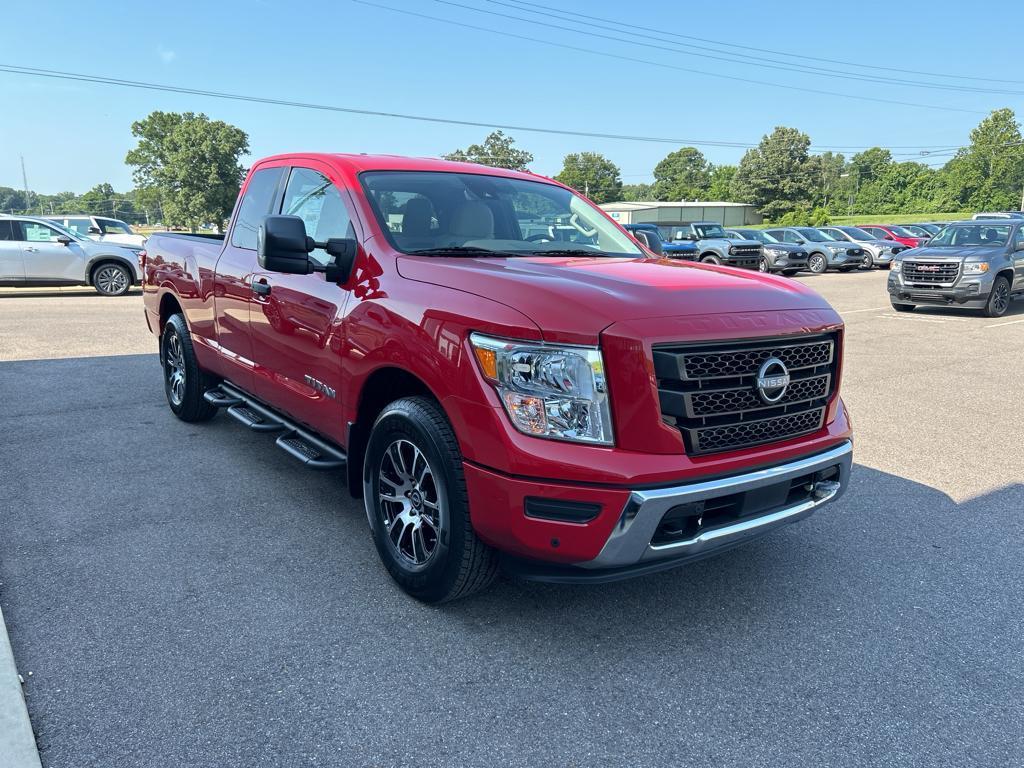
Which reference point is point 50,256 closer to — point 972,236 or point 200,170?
point 972,236

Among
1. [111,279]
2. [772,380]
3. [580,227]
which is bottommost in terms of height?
[111,279]

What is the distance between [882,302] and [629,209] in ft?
262

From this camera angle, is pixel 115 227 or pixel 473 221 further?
pixel 115 227

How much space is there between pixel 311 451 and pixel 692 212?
103 metres

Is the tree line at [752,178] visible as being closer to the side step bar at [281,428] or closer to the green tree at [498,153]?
the green tree at [498,153]

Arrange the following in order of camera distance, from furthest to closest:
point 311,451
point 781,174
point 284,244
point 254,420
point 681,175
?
1. point 681,175
2. point 781,174
3. point 254,420
4. point 311,451
5. point 284,244

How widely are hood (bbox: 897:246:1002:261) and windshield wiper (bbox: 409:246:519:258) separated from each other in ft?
43.3

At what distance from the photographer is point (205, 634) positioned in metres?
2.92

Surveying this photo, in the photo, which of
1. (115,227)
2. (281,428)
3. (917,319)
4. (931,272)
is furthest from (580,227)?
(115,227)

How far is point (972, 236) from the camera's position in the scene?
48.1 feet

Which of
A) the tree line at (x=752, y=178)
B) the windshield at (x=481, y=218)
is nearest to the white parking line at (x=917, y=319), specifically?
the windshield at (x=481, y=218)

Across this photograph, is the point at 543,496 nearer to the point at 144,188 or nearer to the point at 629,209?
the point at 629,209

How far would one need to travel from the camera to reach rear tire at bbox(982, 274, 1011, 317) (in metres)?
13.5

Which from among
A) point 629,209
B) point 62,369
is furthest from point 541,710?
point 629,209
